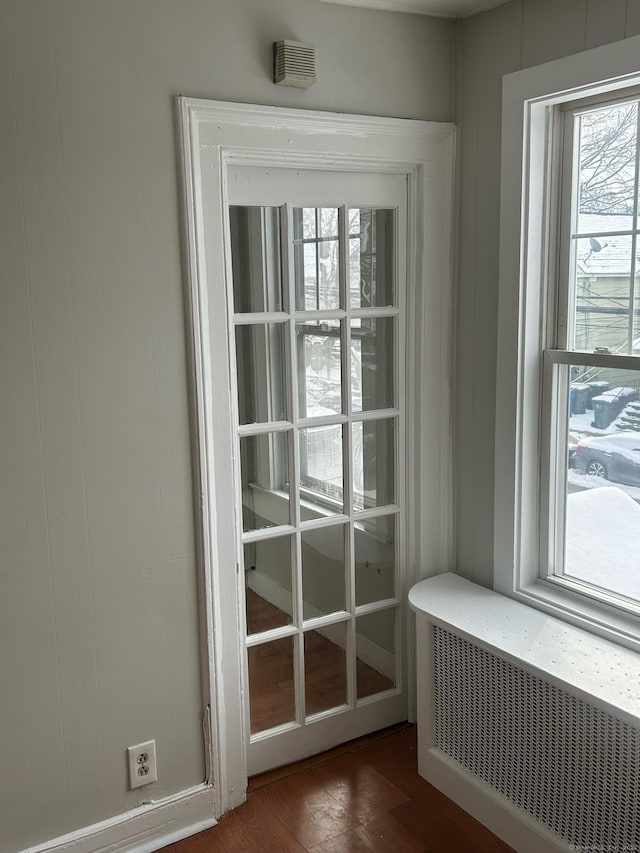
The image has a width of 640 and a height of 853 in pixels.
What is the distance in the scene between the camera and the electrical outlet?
7.98 ft

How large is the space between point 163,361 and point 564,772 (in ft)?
5.46

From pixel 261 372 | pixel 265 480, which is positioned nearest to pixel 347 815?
pixel 265 480

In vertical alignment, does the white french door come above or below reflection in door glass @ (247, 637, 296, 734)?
above

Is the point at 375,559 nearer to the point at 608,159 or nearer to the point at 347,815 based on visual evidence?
the point at 347,815

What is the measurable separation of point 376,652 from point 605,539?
98 centimetres

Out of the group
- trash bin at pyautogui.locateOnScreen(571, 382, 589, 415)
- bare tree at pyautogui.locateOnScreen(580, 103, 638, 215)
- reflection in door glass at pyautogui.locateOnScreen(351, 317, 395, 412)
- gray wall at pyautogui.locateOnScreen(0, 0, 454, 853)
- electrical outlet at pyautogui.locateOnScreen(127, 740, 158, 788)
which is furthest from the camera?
reflection in door glass at pyautogui.locateOnScreen(351, 317, 395, 412)

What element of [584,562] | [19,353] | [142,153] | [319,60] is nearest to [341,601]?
[584,562]

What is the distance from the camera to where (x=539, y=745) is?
2365 millimetres

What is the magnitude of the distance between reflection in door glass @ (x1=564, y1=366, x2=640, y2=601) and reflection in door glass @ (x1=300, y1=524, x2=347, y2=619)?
80 centimetres

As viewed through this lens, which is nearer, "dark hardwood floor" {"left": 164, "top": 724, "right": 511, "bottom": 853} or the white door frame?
the white door frame

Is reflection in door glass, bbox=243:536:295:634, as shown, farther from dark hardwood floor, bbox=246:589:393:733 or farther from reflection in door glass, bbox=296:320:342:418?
reflection in door glass, bbox=296:320:342:418

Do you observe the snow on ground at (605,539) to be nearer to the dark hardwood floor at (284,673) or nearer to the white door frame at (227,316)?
the white door frame at (227,316)

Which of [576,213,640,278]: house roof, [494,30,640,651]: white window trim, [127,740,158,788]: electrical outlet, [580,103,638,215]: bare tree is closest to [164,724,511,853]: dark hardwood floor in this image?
[127,740,158,788]: electrical outlet

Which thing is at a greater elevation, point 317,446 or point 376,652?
point 317,446
